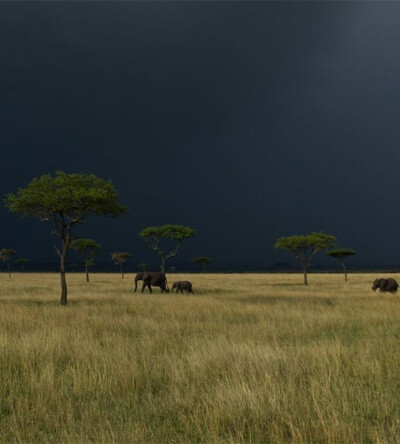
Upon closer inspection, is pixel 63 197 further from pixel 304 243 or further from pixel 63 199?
pixel 304 243

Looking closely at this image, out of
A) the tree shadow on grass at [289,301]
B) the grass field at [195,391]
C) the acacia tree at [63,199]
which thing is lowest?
the tree shadow on grass at [289,301]

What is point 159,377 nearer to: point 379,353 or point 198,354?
point 198,354

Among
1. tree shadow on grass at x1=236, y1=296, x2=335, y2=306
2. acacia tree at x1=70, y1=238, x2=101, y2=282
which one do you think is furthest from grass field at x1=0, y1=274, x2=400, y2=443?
acacia tree at x1=70, y1=238, x2=101, y2=282

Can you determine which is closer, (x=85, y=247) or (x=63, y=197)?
(x=63, y=197)

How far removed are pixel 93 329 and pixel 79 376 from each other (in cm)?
619

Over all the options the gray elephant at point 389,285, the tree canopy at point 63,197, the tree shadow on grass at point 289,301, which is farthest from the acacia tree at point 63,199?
the gray elephant at point 389,285

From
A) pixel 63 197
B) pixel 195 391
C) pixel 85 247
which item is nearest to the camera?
pixel 195 391

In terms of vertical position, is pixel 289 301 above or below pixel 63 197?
below

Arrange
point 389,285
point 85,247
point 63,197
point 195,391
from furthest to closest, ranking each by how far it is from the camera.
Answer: point 85,247, point 389,285, point 63,197, point 195,391

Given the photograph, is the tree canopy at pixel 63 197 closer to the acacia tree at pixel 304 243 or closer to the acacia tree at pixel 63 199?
the acacia tree at pixel 63 199

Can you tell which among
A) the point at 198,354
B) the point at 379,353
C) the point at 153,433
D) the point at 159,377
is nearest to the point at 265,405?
the point at 153,433

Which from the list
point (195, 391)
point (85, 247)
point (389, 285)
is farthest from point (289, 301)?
point (85, 247)

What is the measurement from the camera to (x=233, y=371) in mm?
7098

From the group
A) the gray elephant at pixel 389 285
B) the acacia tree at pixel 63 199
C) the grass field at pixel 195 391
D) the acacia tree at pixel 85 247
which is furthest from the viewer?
the acacia tree at pixel 85 247
